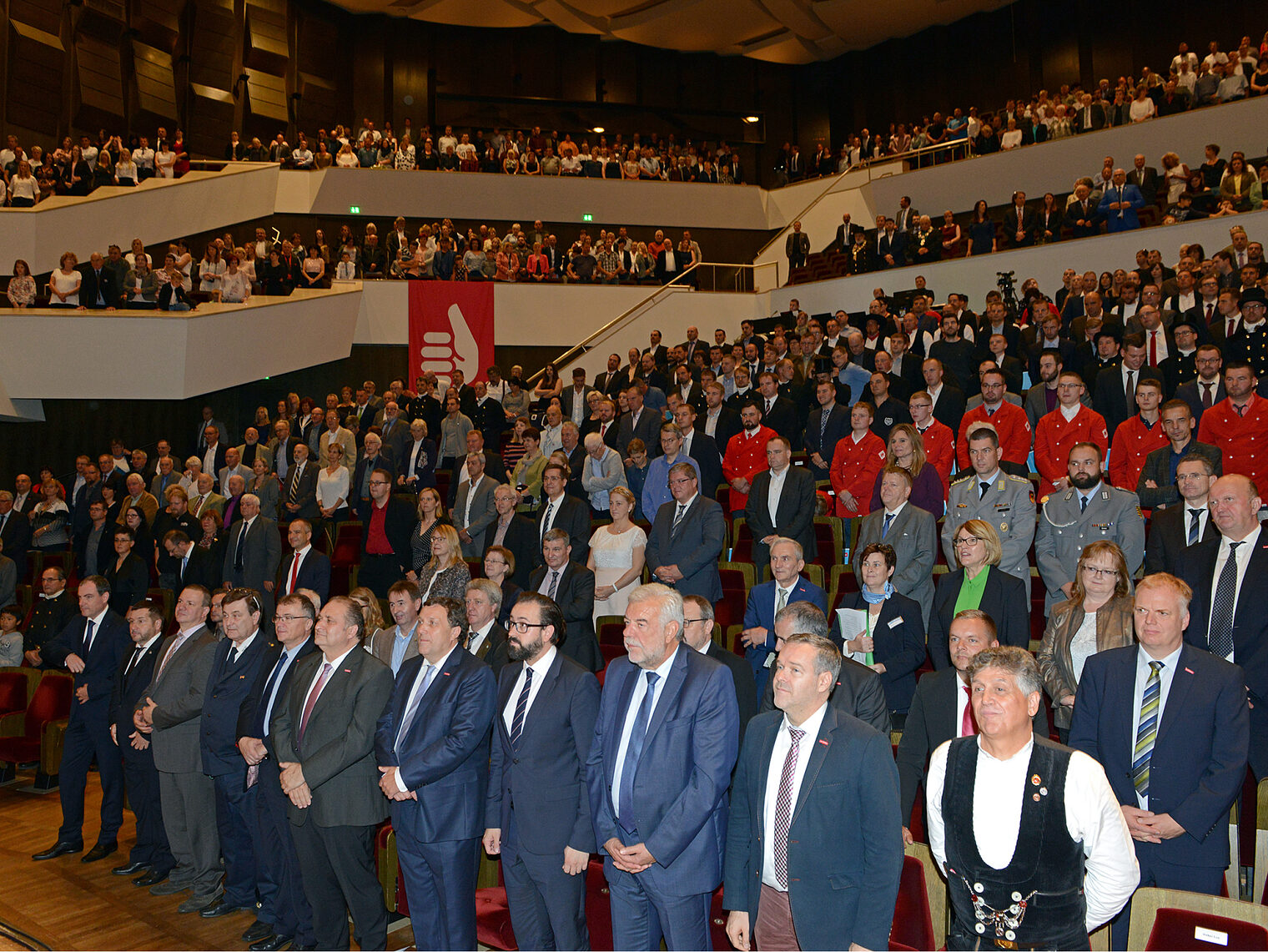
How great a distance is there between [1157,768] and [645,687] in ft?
4.36

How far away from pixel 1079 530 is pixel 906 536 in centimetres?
71

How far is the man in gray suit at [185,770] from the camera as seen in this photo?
14.5ft

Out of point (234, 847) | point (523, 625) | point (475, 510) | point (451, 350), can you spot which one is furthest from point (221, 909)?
point (451, 350)

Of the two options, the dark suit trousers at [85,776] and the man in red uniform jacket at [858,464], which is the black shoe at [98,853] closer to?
the dark suit trousers at [85,776]

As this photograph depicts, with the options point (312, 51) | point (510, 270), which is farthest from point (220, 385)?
point (312, 51)

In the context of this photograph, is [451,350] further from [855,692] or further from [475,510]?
[855,692]

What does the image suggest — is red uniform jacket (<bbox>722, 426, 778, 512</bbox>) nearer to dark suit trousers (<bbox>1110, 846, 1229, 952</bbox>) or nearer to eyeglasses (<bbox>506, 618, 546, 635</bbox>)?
eyeglasses (<bbox>506, 618, 546, 635</bbox>)

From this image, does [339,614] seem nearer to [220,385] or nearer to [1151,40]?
[220,385]

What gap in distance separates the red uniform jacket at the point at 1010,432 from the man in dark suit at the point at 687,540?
163 cm

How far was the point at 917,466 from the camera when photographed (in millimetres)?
5320

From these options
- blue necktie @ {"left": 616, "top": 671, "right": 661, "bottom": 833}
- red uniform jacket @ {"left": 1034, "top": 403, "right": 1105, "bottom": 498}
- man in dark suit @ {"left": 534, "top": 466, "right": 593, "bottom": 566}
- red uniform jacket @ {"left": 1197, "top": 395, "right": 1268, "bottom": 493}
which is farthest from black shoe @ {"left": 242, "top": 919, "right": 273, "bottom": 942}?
red uniform jacket @ {"left": 1197, "top": 395, "right": 1268, "bottom": 493}

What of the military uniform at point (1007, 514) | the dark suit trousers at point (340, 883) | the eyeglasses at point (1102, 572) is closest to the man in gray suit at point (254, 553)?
the dark suit trousers at point (340, 883)

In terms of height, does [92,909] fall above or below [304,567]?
below

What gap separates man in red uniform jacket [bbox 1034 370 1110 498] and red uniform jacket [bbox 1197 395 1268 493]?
1.72 ft
